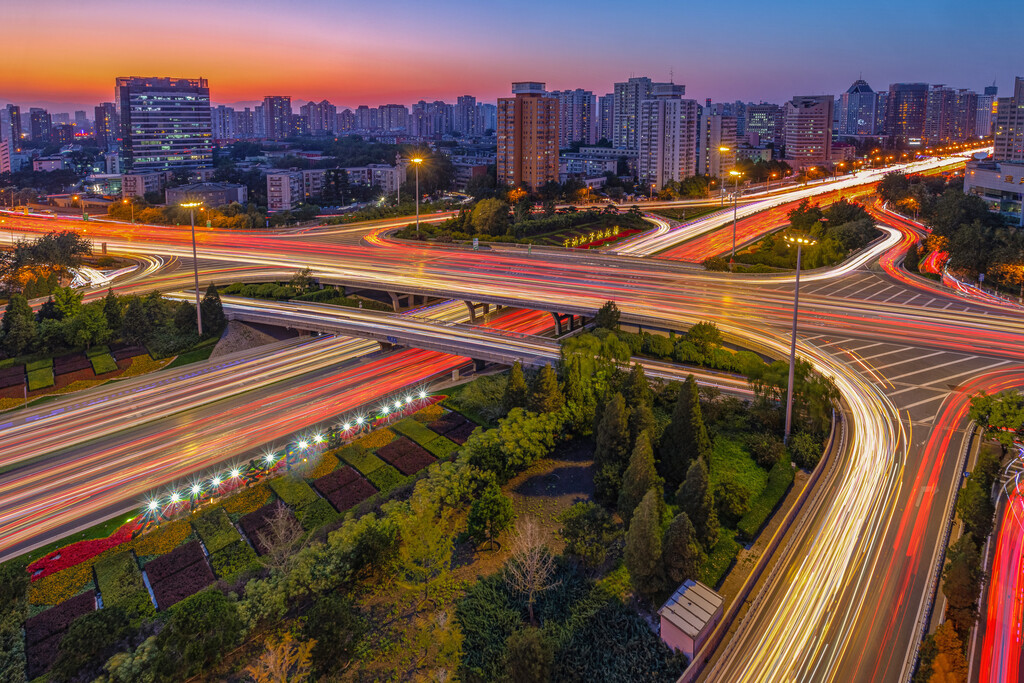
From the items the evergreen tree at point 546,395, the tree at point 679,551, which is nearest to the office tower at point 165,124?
the evergreen tree at point 546,395

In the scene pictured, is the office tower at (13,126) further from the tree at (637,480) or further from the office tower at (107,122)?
the tree at (637,480)

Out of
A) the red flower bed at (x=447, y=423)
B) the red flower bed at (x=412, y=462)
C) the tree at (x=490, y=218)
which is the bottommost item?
the red flower bed at (x=412, y=462)

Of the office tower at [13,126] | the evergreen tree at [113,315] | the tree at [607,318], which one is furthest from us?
the office tower at [13,126]

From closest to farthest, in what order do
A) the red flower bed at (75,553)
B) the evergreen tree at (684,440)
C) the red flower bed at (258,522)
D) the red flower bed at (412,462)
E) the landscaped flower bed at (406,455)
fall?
the red flower bed at (75,553), the red flower bed at (258,522), the evergreen tree at (684,440), the red flower bed at (412,462), the landscaped flower bed at (406,455)

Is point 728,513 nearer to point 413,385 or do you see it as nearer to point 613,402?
point 613,402

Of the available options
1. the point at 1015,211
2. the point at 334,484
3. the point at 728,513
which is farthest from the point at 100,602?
the point at 1015,211

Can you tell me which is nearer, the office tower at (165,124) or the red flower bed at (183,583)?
the red flower bed at (183,583)
